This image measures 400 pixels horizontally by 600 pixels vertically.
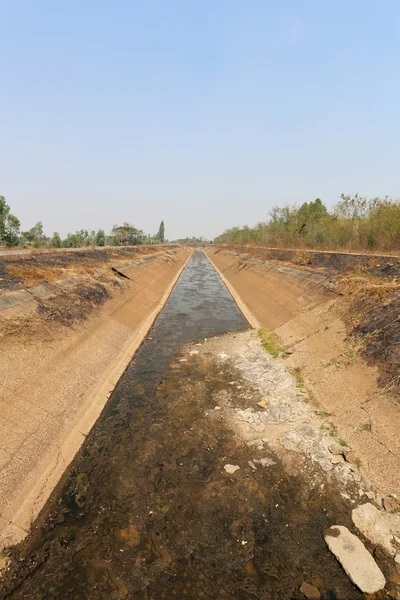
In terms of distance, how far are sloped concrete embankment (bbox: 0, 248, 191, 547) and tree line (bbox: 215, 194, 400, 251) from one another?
21817 mm

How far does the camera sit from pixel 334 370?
1041cm

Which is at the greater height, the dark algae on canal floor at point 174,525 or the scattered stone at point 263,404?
the scattered stone at point 263,404

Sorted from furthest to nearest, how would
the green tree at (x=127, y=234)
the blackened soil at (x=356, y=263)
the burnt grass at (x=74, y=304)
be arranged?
the green tree at (x=127, y=234) → the blackened soil at (x=356, y=263) → the burnt grass at (x=74, y=304)

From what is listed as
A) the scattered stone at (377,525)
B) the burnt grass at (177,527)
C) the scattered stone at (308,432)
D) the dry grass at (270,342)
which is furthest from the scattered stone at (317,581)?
the dry grass at (270,342)

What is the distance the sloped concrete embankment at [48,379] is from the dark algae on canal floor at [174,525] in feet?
1.69

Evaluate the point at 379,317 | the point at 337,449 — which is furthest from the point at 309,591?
the point at 379,317

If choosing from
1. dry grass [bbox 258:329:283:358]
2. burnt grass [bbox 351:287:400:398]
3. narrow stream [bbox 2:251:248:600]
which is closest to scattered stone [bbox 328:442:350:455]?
burnt grass [bbox 351:287:400:398]

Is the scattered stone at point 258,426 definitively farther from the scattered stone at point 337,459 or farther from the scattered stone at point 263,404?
the scattered stone at point 337,459

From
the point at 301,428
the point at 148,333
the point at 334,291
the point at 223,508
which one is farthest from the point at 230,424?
the point at 334,291

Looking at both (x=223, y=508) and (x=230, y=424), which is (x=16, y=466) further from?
(x=230, y=424)

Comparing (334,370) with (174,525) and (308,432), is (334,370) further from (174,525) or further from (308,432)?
(174,525)

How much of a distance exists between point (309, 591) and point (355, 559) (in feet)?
3.35

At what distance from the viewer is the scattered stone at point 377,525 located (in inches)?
202

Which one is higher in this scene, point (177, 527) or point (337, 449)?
point (337, 449)
